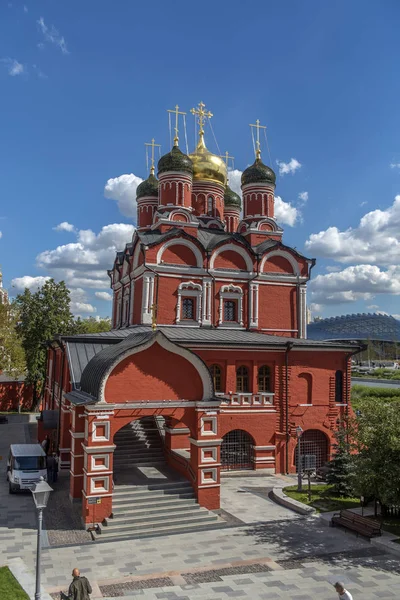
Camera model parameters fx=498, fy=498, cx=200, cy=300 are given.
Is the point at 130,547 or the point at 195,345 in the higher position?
the point at 195,345

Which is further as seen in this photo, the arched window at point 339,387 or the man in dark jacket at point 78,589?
the arched window at point 339,387

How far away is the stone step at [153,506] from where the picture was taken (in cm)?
1357

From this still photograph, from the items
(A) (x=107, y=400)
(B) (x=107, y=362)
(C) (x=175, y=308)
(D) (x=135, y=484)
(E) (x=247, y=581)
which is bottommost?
(E) (x=247, y=581)

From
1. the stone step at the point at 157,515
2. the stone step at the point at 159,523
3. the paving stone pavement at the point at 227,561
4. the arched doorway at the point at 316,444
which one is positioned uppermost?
the arched doorway at the point at 316,444

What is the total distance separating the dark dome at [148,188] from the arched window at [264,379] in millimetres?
14893

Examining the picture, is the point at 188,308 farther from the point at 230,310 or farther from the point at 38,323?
the point at 38,323

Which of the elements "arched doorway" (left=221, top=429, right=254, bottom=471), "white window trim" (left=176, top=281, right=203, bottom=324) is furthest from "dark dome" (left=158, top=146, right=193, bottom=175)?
"arched doorway" (left=221, top=429, right=254, bottom=471)

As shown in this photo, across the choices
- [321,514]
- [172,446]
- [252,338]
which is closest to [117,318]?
[252,338]

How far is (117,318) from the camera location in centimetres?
2925

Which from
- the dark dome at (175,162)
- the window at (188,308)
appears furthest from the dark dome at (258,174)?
the window at (188,308)

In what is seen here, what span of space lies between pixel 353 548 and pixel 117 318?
19666 mm

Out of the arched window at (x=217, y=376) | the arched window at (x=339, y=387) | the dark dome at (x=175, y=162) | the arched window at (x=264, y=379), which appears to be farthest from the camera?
the dark dome at (x=175, y=162)

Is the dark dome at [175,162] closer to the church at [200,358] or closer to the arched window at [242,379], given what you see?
the church at [200,358]

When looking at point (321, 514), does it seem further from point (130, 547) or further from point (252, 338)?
point (252, 338)
